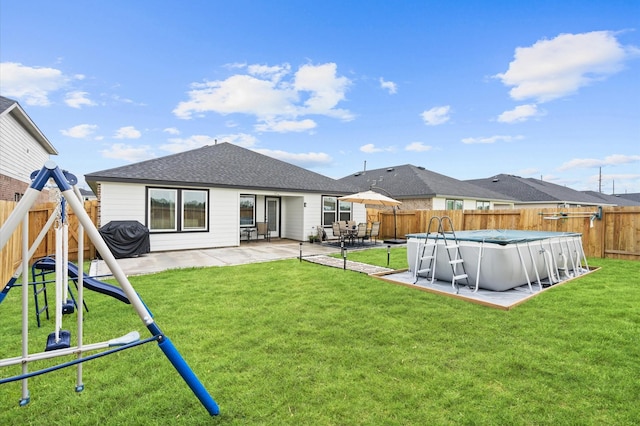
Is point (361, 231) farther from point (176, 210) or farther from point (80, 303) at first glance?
point (80, 303)

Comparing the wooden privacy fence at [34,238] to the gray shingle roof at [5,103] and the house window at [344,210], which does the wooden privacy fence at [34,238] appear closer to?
the gray shingle roof at [5,103]

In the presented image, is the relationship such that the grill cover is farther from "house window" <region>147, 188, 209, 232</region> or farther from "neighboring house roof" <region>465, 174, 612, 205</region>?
"neighboring house roof" <region>465, 174, 612, 205</region>

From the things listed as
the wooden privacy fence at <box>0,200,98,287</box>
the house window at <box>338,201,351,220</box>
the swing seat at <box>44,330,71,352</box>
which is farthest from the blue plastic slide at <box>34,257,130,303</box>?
the house window at <box>338,201,351,220</box>

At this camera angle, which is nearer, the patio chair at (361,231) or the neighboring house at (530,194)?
the patio chair at (361,231)

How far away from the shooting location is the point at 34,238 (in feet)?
29.0

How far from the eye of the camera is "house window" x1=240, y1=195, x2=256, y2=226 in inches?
573

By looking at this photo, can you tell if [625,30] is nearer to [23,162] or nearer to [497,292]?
[497,292]

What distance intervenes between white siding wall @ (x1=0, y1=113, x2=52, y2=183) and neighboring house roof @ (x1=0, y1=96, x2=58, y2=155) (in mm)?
181

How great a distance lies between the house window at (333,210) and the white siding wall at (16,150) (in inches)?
461

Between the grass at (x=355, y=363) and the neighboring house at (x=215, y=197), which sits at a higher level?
the neighboring house at (x=215, y=197)

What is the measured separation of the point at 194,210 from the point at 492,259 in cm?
1001

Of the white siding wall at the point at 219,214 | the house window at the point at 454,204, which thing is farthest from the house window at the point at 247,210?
the house window at the point at 454,204

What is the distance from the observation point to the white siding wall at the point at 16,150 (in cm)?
1204

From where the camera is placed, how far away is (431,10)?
11664 mm
